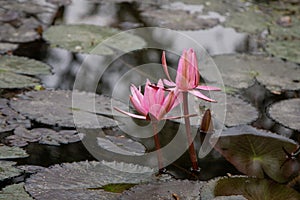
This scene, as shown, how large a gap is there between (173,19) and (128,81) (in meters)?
1.30

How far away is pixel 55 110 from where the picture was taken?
262 cm

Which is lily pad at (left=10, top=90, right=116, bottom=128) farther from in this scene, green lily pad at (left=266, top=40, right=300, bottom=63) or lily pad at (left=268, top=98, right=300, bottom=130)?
green lily pad at (left=266, top=40, right=300, bottom=63)

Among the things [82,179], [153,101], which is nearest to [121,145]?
[82,179]

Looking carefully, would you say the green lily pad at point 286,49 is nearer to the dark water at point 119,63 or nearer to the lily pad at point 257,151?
the dark water at point 119,63

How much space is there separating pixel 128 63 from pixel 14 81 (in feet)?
2.43

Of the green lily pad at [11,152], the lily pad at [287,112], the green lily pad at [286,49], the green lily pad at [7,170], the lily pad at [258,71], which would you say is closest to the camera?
the green lily pad at [7,170]

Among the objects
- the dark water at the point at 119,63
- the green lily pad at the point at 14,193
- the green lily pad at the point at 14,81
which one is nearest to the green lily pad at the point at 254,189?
the dark water at the point at 119,63

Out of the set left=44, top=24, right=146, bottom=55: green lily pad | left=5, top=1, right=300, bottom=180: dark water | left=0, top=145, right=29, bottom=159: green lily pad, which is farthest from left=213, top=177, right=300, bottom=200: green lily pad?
left=44, top=24, right=146, bottom=55: green lily pad

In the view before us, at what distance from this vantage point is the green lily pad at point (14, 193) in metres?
1.93

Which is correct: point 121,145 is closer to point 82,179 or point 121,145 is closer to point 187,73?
point 82,179

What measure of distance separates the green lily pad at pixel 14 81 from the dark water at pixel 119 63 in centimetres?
8

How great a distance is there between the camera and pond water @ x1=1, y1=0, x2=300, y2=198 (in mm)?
2307

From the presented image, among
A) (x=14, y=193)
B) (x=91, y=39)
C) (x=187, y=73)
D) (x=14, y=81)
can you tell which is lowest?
Result: (x=14, y=193)

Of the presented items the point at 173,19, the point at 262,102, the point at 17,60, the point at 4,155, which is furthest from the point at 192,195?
the point at 173,19
